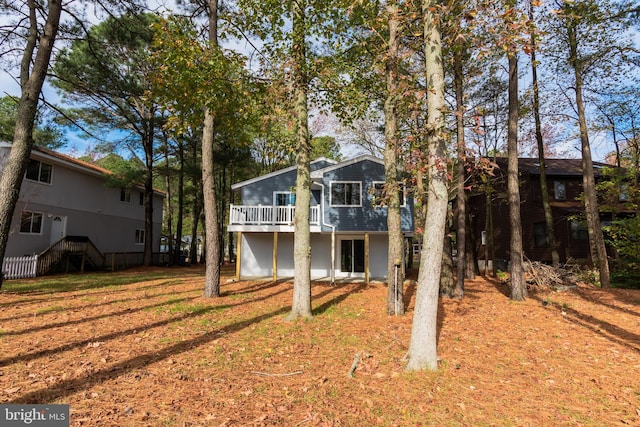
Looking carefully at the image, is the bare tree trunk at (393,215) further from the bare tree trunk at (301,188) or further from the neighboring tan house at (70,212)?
the neighboring tan house at (70,212)

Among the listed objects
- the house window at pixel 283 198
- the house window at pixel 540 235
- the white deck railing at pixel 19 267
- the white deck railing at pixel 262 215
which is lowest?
the white deck railing at pixel 19 267

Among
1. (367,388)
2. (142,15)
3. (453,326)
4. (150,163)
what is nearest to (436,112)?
(367,388)

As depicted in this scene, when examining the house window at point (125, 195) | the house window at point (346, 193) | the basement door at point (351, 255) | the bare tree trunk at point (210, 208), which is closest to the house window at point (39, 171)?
the house window at point (125, 195)

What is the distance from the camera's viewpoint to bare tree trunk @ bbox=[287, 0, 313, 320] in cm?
773

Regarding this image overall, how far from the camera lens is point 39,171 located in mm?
16875

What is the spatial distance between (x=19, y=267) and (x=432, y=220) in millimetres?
18170

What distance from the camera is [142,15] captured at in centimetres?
1089

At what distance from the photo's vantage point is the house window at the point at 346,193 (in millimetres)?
16641

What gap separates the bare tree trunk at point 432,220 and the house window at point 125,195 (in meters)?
23.9

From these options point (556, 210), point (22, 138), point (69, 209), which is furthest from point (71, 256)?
point (556, 210)

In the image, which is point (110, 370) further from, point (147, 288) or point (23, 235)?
point (23, 235)

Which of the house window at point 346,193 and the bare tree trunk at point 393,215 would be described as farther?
the house window at point 346,193

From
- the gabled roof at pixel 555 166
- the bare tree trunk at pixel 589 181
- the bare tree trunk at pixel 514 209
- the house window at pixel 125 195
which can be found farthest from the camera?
the house window at pixel 125 195

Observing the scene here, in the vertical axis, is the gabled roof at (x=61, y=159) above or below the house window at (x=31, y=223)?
above
